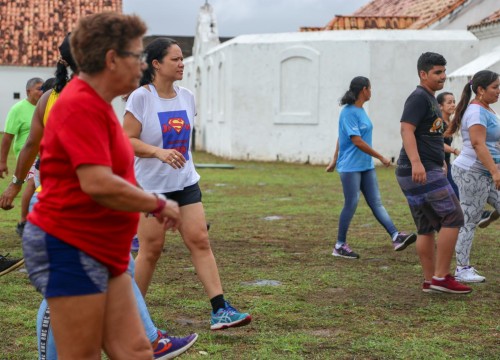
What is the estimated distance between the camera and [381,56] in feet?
86.1

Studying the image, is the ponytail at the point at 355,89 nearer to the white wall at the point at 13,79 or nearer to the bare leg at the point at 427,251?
the bare leg at the point at 427,251

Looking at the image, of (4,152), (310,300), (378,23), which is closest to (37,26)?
(378,23)

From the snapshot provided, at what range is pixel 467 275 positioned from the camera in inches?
326

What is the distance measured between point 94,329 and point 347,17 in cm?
2888

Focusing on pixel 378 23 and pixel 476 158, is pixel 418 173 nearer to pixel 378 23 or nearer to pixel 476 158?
pixel 476 158

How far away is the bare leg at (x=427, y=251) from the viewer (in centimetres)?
774

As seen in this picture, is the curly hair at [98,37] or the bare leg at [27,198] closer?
the curly hair at [98,37]

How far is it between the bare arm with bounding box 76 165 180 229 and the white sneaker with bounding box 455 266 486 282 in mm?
5253

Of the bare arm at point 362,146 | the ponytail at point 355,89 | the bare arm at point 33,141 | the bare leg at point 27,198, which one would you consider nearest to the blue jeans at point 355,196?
the bare arm at point 362,146

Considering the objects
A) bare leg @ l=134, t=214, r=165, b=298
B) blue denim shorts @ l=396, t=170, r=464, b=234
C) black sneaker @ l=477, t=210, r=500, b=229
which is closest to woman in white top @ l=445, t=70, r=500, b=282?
blue denim shorts @ l=396, t=170, r=464, b=234

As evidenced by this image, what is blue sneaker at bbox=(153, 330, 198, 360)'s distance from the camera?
5.16m

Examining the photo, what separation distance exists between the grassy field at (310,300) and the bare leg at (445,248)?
23cm

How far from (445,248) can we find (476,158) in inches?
40.1

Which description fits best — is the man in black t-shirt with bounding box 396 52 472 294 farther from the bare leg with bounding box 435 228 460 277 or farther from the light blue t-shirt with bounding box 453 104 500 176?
the light blue t-shirt with bounding box 453 104 500 176
